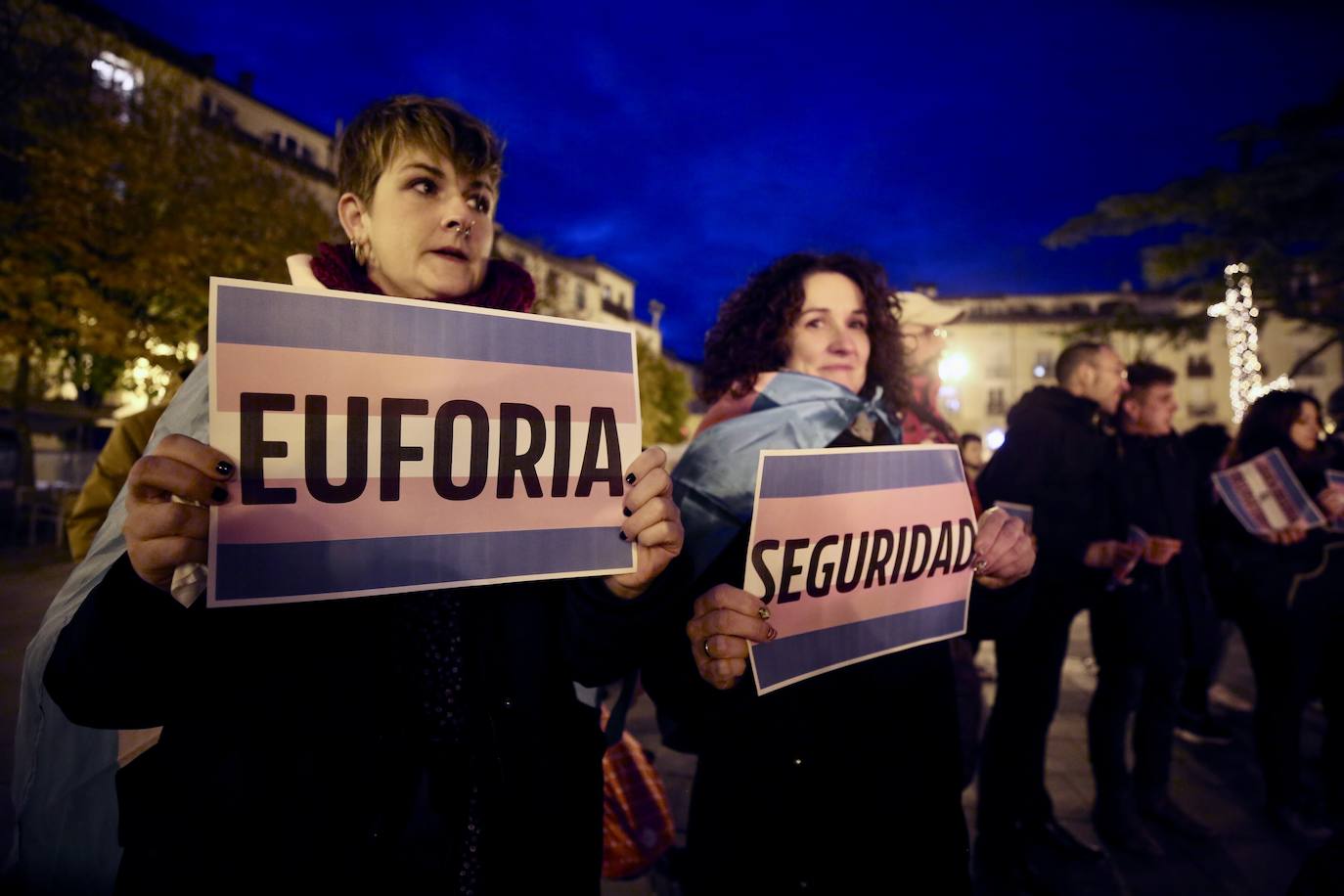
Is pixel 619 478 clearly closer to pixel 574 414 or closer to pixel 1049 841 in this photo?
pixel 574 414

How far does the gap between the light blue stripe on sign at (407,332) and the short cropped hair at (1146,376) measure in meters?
3.52

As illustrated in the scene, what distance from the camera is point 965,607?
5.72 feet

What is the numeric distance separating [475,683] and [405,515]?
0.38 meters

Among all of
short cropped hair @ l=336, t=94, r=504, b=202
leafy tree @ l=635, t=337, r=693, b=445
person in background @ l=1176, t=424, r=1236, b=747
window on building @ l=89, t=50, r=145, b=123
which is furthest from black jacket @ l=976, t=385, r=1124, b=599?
leafy tree @ l=635, t=337, r=693, b=445

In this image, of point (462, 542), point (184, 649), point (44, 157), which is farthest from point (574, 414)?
point (44, 157)

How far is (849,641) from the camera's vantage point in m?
1.53

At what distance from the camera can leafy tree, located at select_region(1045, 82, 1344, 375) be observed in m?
12.9

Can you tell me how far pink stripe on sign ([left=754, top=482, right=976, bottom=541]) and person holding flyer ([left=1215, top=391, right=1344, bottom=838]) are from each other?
3307 mm

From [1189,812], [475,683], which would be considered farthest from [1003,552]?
[1189,812]

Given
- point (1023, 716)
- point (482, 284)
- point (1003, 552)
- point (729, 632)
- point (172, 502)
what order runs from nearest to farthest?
point (172, 502) < point (729, 632) < point (482, 284) < point (1003, 552) < point (1023, 716)

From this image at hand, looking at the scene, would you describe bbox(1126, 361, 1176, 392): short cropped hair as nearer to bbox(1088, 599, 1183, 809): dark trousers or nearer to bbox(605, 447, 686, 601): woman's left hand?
bbox(1088, 599, 1183, 809): dark trousers

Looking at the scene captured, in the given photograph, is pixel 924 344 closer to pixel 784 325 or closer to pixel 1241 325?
pixel 784 325

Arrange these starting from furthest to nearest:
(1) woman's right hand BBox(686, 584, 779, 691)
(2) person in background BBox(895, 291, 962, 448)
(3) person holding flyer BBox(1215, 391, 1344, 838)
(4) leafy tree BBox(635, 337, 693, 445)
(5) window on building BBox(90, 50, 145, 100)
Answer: (4) leafy tree BBox(635, 337, 693, 445), (5) window on building BBox(90, 50, 145, 100), (3) person holding flyer BBox(1215, 391, 1344, 838), (2) person in background BBox(895, 291, 962, 448), (1) woman's right hand BBox(686, 584, 779, 691)

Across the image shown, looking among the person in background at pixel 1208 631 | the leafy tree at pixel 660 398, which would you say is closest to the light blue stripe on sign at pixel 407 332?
the person in background at pixel 1208 631
